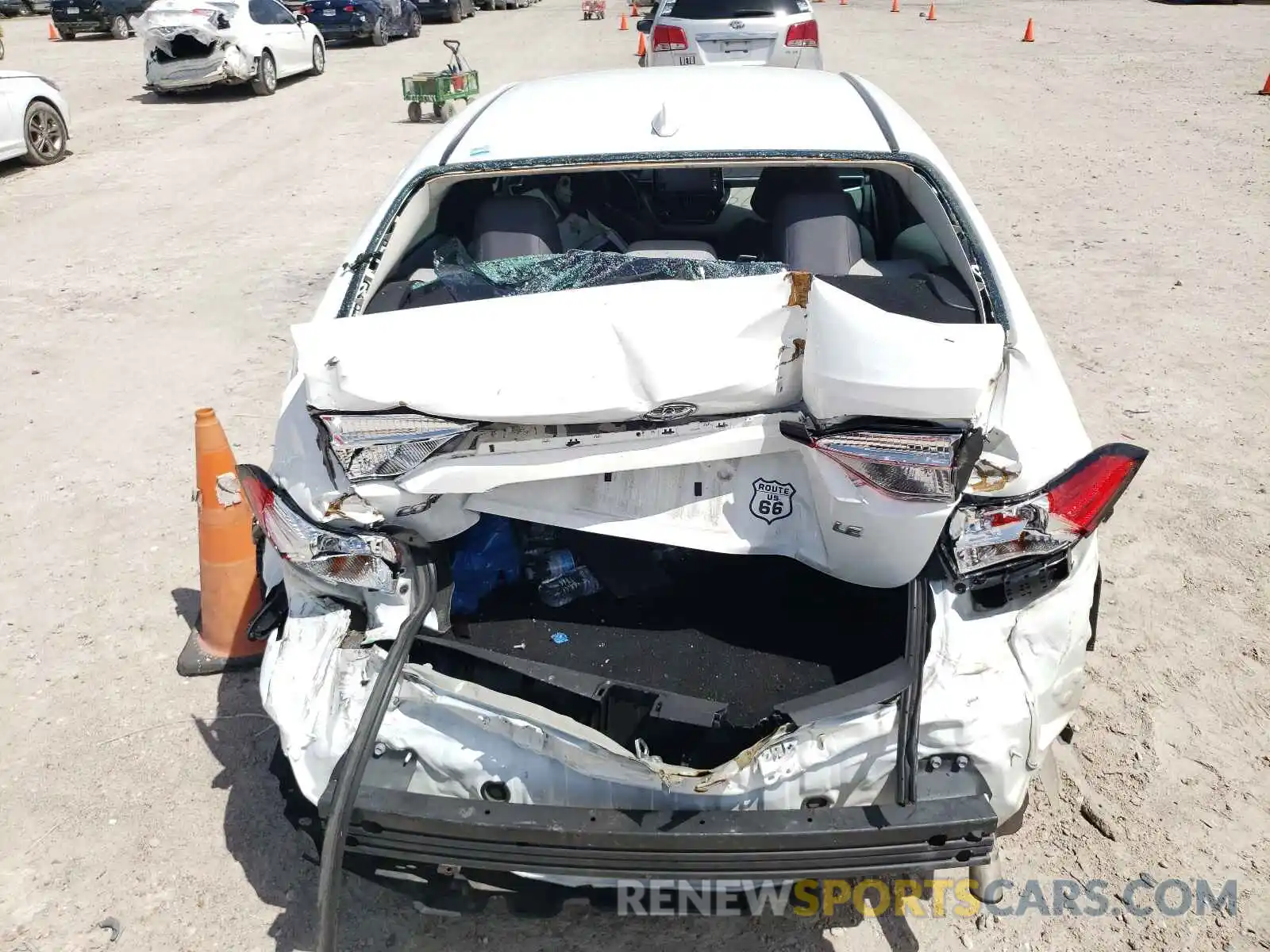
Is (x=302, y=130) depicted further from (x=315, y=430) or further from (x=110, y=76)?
(x=315, y=430)

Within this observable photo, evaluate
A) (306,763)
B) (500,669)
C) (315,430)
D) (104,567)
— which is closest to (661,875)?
(500,669)

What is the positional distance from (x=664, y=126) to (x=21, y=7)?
3329 centimetres

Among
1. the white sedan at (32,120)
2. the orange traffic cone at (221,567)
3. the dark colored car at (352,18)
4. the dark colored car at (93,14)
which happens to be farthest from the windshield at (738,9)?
the dark colored car at (93,14)

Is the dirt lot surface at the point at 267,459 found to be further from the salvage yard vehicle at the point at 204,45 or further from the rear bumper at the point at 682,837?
the salvage yard vehicle at the point at 204,45

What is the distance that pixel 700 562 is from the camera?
2.71m

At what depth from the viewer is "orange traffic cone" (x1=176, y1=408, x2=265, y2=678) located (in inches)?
133

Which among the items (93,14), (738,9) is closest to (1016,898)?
(738,9)

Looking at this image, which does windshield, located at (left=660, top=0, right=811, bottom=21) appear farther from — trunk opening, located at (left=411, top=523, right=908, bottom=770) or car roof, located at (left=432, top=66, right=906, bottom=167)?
trunk opening, located at (left=411, top=523, right=908, bottom=770)

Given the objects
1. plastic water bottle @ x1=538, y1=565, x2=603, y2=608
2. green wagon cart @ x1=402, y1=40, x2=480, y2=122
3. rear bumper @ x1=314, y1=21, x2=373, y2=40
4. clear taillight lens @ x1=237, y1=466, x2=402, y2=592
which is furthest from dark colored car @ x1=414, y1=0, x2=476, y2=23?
clear taillight lens @ x1=237, y1=466, x2=402, y2=592

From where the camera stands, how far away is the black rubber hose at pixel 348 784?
1918 mm

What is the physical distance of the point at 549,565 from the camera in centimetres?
268

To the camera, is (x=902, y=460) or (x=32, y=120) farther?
(x=32, y=120)

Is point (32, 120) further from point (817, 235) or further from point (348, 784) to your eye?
point (348, 784)

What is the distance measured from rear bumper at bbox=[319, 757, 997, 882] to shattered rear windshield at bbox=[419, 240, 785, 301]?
4.83 ft
